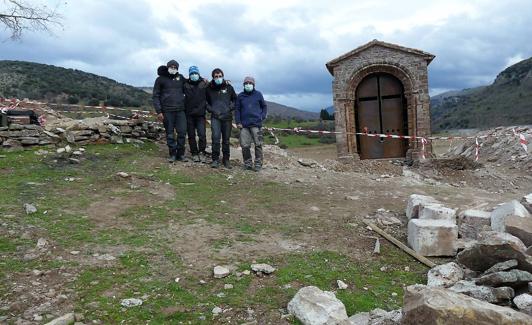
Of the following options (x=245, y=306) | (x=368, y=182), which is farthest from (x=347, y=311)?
(x=368, y=182)

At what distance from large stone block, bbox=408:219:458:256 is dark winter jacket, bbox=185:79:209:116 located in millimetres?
5556

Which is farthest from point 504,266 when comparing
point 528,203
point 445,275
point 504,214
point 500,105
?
point 500,105

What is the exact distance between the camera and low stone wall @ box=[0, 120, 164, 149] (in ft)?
32.7

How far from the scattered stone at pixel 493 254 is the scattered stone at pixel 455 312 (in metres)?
1.30

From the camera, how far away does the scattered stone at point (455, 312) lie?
2.90m

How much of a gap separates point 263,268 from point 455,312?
209cm

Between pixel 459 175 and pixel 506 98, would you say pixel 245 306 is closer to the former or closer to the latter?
pixel 459 175

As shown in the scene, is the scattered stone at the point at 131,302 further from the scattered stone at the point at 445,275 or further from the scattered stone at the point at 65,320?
the scattered stone at the point at 445,275

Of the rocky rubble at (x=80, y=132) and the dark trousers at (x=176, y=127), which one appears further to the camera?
the rocky rubble at (x=80, y=132)

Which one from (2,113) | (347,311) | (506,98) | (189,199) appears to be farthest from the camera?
(506,98)

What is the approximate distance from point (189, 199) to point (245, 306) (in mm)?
3596

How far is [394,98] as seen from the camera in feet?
51.4

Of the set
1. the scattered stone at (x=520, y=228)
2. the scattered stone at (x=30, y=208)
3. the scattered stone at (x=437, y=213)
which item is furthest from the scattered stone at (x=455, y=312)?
the scattered stone at (x=30, y=208)

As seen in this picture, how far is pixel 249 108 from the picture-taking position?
974 cm
